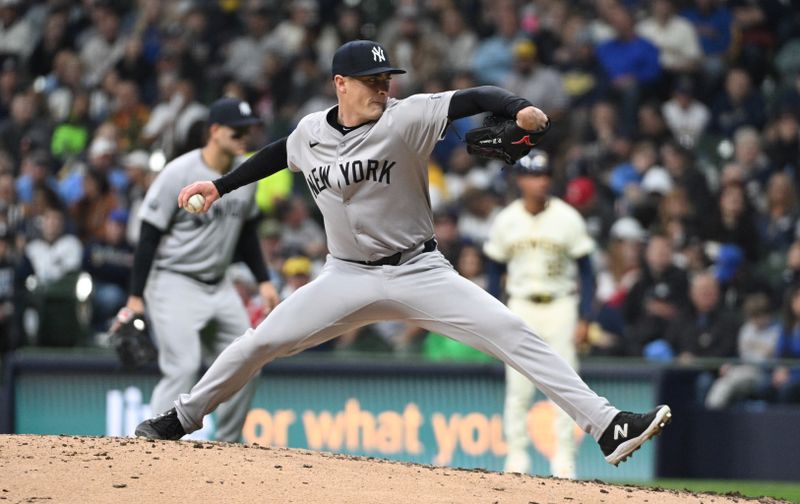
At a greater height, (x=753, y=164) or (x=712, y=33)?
(x=712, y=33)

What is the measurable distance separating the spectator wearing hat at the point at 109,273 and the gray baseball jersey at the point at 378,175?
8149 millimetres

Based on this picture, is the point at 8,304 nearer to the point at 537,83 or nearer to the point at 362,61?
the point at 537,83

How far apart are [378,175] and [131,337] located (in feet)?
8.75

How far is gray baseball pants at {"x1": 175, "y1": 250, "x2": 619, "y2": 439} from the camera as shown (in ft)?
22.0

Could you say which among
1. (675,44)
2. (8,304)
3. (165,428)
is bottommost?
(165,428)

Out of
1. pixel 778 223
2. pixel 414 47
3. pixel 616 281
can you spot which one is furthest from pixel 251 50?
pixel 778 223

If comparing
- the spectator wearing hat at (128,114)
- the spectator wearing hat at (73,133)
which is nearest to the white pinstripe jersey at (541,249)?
the spectator wearing hat at (128,114)

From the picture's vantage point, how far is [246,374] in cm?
714

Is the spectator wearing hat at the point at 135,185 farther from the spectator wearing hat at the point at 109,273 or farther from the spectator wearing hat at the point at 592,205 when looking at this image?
the spectator wearing hat at the point at 592,205

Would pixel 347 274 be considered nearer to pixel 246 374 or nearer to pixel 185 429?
pixel 246 374

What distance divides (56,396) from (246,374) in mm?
6707

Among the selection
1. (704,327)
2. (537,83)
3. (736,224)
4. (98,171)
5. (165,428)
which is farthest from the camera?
(98,171)

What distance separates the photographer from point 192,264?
362 inches

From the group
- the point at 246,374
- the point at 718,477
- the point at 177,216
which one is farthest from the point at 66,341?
the point at 246,374
